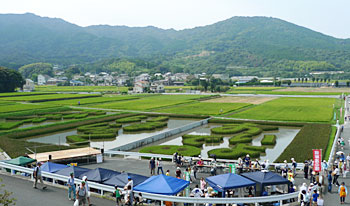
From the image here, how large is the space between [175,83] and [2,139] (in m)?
156

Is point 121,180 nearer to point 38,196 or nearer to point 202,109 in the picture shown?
point 38,196

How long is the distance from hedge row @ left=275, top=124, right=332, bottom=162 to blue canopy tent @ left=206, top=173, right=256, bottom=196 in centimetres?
1229

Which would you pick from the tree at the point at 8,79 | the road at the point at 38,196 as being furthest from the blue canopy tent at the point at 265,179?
the tree at the point at 8,79

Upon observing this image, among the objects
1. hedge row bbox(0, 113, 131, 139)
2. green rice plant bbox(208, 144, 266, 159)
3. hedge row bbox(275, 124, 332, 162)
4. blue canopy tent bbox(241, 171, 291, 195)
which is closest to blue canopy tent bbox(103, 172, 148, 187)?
blue canopy tent bbox(241, 171, 291, 195)

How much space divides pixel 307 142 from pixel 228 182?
21.7m

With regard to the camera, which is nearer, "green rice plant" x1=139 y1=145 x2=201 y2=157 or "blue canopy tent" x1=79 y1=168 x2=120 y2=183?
"blue canopy tent" x1=79 y1=168 x2=120 y2=183

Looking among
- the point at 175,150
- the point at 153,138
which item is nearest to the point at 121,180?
the point at 175,150

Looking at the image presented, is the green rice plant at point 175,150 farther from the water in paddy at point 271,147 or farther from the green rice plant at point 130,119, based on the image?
the green rice plant at point 130,119

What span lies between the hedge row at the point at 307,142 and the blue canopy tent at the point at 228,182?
12.3 meters

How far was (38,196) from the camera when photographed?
16.4 meters

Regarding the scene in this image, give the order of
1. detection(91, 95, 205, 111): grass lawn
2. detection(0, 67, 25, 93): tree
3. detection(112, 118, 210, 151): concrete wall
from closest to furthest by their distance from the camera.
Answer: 1. detection(112, 118, 210, 151): concrete wall
2. detection(91, 95, 205, 111): grass lawn
3. detection(0, 67, 25, 93): tree

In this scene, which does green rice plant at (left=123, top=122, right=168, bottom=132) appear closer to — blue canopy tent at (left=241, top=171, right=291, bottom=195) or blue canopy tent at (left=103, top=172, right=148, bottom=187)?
blue canopy tent at (left=103, top=172, right=148, bottom=187)

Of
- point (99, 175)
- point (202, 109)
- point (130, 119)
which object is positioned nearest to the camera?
point (99, 175)

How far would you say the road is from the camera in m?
15.6
